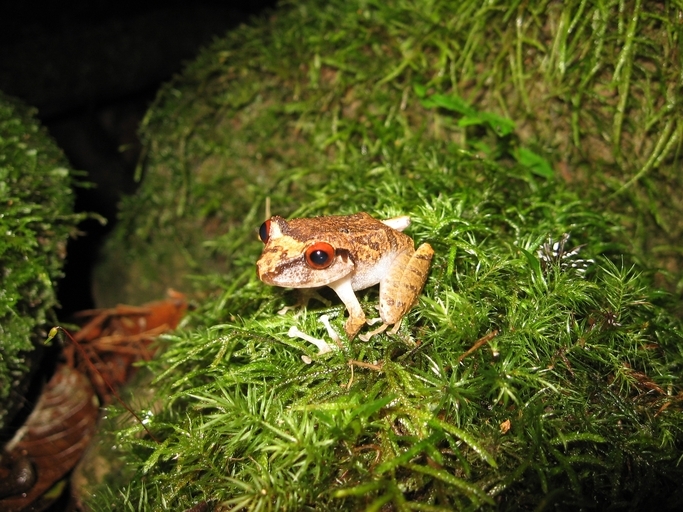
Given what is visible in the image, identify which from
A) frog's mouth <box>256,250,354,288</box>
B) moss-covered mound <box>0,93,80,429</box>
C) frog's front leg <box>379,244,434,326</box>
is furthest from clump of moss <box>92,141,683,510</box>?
moss-covered mound <box>0,93,80,429</box>

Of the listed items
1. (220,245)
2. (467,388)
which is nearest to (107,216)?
(220,245)

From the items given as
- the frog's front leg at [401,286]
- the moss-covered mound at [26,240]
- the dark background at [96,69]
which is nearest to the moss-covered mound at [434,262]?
the frog's front leg at [401,286]

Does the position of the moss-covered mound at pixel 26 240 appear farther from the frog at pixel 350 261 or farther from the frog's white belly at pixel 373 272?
the frog's white belly at pixel 373 272

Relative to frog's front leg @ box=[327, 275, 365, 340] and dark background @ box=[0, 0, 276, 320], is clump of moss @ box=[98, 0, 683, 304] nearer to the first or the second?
dark background @ box=[0, 0, 276, 320]

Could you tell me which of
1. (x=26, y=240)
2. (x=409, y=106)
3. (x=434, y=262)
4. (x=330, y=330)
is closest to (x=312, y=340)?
(x=330, y=330)

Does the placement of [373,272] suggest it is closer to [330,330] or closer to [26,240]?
[330,330]

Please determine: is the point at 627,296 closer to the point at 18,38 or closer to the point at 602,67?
the point at 602,67
